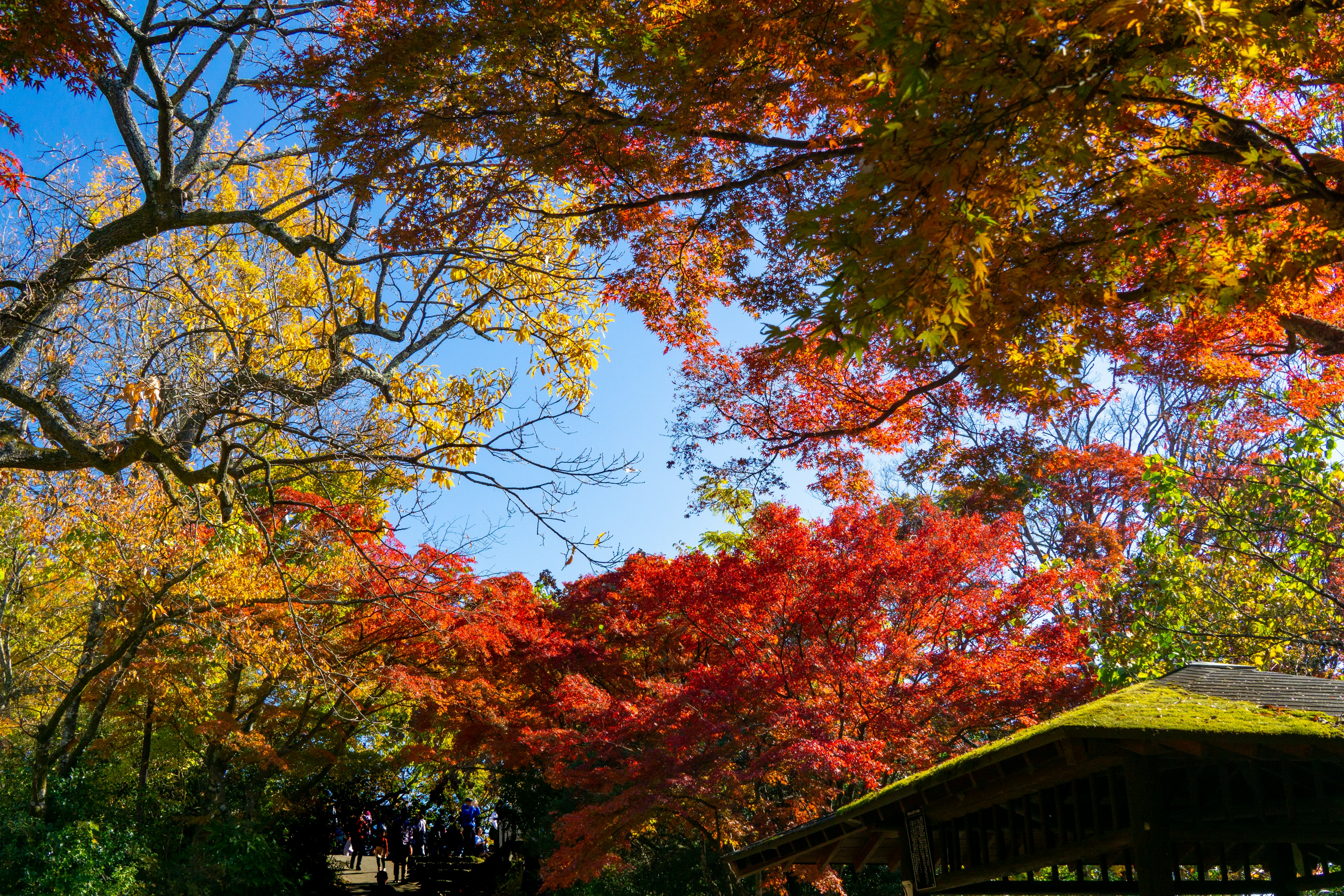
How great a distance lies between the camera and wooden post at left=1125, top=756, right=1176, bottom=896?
423 centimetres

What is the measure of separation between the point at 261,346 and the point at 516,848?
9486mm

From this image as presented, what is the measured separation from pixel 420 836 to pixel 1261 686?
49.8ft

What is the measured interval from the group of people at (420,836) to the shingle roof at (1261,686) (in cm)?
1349

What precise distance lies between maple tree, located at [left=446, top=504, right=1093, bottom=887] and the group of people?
301 inches

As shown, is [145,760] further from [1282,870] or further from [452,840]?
[1282,870]

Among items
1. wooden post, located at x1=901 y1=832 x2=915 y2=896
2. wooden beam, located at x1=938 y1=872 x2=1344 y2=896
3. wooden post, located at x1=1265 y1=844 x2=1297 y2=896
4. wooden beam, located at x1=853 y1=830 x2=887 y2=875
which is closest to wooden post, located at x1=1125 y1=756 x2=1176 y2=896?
wooden beam, located at x1=938 y1=872 x2=1344 y2=896

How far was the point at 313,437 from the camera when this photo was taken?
17.2ft

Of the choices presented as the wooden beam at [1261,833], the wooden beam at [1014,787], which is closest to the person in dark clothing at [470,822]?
the wooden beam at [1014,787]

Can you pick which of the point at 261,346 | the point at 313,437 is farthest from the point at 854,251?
the point at 261,346

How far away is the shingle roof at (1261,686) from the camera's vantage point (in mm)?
4859

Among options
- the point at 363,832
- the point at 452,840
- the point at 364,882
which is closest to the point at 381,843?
the point at 363,832

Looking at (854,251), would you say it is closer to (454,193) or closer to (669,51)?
(669,51)

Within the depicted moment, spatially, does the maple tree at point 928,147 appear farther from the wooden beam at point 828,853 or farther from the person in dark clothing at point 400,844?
the person in dark clothing at point 400,844

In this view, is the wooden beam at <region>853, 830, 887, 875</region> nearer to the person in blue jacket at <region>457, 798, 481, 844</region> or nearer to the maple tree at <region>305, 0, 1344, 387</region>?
the maple tree at <region>305, 0, 1344, 387</region>
